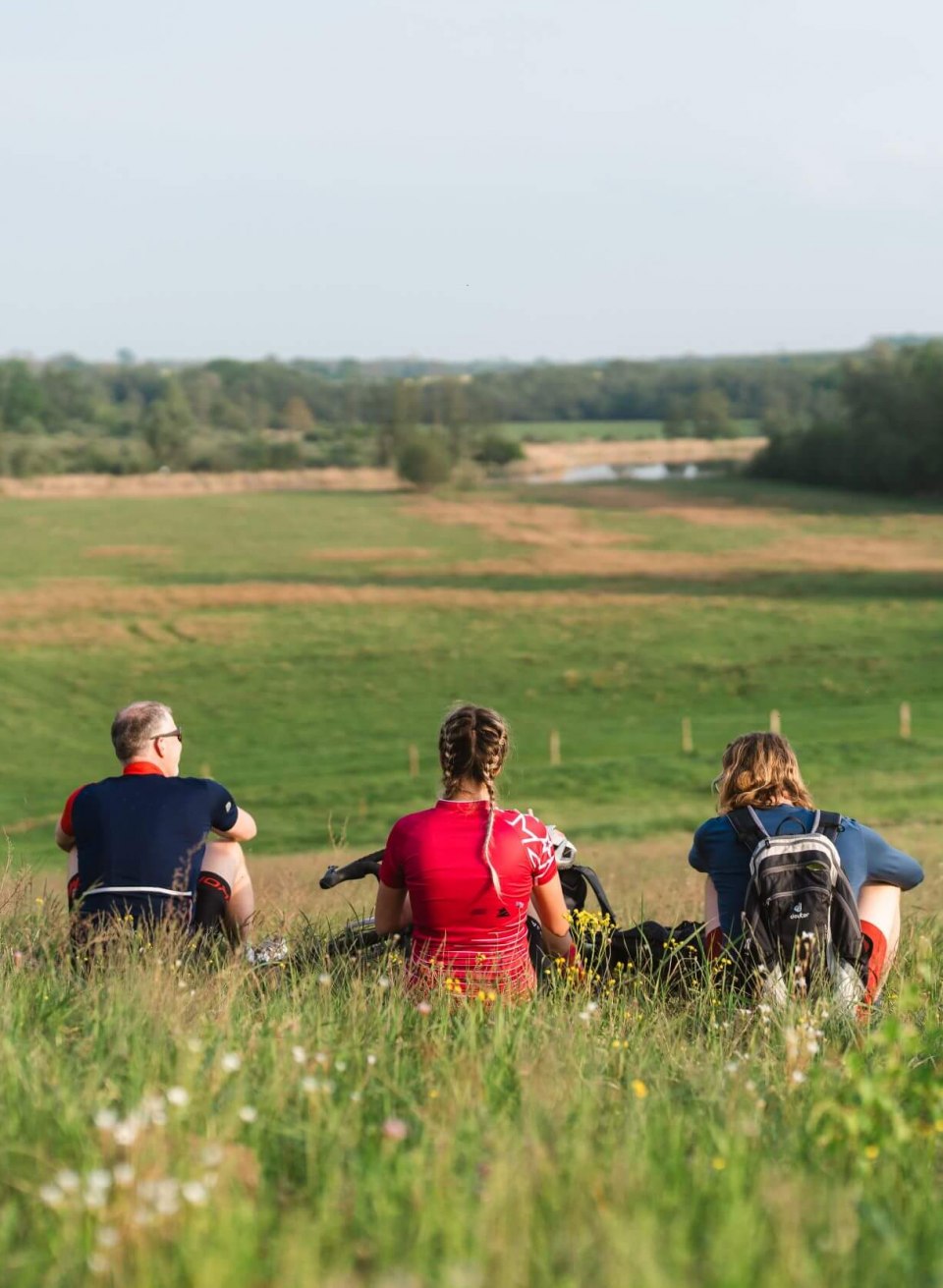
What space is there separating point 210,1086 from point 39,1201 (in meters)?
0.52

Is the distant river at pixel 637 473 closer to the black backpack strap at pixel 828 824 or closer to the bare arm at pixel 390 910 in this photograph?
the black backpack strap at pixel 828 824

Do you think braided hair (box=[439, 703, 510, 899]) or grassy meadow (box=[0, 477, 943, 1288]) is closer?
grassy meadow (box=[0, 477, 943, 1288])

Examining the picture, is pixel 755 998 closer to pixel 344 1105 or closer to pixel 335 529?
pixel 344 1105

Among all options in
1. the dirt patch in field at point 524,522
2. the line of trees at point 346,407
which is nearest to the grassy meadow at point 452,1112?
the dirt patch in field at point 524,522

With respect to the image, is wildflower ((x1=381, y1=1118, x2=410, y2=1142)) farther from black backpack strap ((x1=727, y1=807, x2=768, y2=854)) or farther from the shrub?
the shrub

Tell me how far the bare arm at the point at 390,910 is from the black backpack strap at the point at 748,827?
1.00m

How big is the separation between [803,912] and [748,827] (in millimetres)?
326

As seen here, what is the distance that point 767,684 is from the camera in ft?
119

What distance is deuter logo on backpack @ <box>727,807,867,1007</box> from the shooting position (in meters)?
4.24

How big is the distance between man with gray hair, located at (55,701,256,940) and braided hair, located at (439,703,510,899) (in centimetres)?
79

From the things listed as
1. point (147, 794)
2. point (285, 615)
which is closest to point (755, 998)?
point (147, 794)

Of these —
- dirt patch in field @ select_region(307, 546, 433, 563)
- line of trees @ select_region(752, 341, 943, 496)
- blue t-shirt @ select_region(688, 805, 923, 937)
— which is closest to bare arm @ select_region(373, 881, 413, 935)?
blue t-shirt @ select_region(688, 805, 923, 937)

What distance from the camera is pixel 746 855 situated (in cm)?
450

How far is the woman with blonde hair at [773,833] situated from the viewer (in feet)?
14.8
